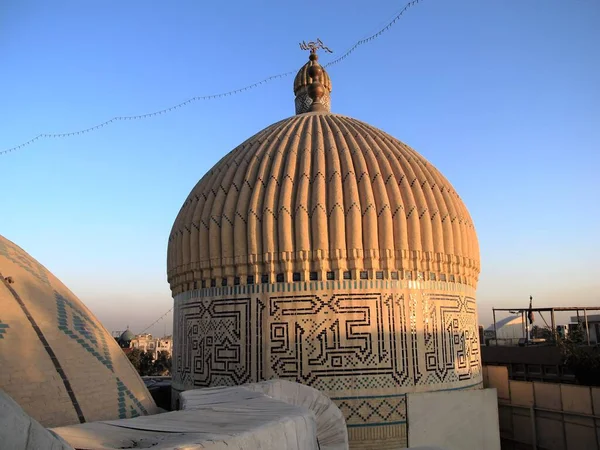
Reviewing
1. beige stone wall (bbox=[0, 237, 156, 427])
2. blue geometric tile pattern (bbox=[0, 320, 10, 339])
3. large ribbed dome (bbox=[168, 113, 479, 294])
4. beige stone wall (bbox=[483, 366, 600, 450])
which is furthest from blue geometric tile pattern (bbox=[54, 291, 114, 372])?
beige stone wall (bbox=[483, 366, 600, 450])

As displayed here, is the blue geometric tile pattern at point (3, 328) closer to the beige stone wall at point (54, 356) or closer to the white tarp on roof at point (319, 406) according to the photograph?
the beige stone wall at point (54, 356)

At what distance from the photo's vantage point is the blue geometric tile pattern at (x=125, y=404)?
3943 mm

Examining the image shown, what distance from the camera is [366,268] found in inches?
274

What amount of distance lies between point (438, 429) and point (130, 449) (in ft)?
18.8

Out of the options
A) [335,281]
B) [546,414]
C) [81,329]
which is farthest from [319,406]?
[546,414]

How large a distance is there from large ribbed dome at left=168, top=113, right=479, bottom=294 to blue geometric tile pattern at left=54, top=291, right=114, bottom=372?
294 centimetres

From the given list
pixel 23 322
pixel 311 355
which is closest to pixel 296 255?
pixel 311 355

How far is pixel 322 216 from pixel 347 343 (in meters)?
1.75

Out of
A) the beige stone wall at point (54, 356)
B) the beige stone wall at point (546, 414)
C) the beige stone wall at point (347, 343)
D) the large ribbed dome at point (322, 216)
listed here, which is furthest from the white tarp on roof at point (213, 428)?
the beige stone wall at point (546, 414)

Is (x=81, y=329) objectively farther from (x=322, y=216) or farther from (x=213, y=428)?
(x=322, y=216)

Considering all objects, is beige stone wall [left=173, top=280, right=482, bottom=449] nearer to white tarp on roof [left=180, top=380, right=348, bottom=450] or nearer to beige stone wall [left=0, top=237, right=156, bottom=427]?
white tarp on roof [left=180, top=380, right=348, bottom=450]

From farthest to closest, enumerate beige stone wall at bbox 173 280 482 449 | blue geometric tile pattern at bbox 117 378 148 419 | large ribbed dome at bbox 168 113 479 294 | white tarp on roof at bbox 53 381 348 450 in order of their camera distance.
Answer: large ribbed dome at bbox 168 113 479 294 → beige stone wall at bbox 173 280 482 449 → blue geometric tile pattern at bbox 117 378 148 419 → white tarp on roof at bbox 53 381 348 450

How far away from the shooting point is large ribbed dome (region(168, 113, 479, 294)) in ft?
22.9

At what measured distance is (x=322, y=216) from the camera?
23.0 feet
